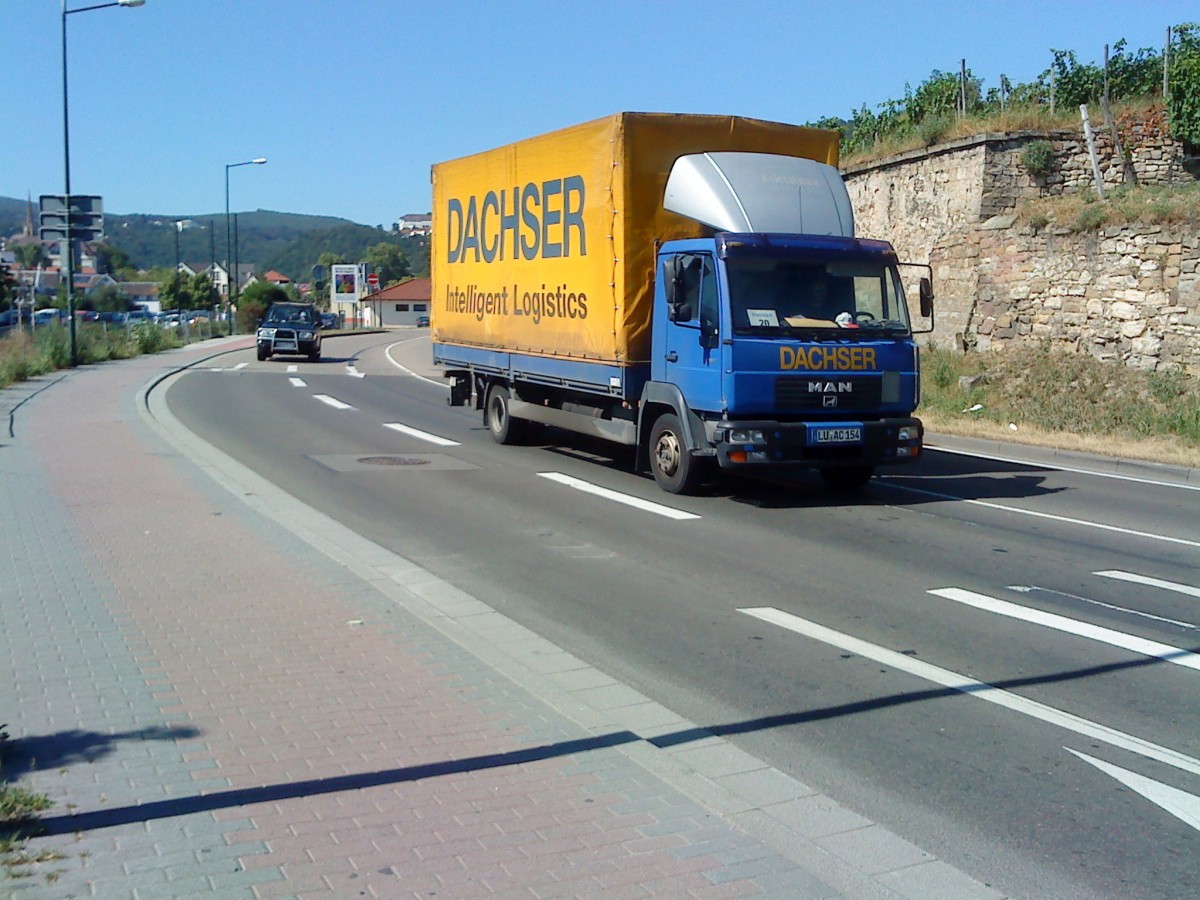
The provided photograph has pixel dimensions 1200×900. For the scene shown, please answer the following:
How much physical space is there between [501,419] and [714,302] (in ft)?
20.2

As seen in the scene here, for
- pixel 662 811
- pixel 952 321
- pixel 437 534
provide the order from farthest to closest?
pixel 952 321, pixel 437 534, pixel 662 811

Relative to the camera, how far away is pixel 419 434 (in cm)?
1967

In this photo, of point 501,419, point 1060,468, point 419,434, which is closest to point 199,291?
point 419,434

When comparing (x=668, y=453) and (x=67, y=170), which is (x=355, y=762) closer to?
(x=668, y=453)

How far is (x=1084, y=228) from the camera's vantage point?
74.2 feet

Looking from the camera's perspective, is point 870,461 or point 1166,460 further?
point 1166,460

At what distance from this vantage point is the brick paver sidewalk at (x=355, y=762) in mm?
3988

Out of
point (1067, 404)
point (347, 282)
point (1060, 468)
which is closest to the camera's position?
point (1060, 468)

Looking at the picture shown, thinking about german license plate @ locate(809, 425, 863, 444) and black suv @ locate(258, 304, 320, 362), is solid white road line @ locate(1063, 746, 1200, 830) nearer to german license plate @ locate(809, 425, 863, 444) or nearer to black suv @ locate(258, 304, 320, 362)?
german license plate @ locate(809, 425, 863, 444)

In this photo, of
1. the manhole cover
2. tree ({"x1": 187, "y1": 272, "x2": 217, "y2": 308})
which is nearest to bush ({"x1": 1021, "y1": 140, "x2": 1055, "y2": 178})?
the manhole cover

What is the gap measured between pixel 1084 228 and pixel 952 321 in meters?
4.06

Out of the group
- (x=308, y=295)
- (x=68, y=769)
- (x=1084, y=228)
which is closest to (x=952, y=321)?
(x=1084, y=228)

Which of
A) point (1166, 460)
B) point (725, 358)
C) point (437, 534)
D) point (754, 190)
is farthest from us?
point (1166, 460)

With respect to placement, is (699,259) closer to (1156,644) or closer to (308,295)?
(1156,644)
